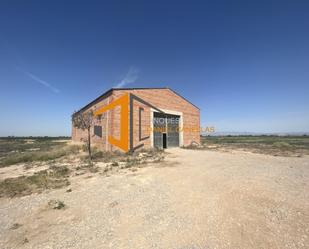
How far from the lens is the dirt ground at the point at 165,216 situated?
134 inches

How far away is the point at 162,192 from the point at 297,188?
5247 millimetres

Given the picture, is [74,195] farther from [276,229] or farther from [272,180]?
[272,180]

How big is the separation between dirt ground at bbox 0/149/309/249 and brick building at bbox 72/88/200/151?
9.28 metres

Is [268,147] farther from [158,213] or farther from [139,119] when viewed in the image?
[158,213]

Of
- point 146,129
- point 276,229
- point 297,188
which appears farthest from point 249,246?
point 146,129

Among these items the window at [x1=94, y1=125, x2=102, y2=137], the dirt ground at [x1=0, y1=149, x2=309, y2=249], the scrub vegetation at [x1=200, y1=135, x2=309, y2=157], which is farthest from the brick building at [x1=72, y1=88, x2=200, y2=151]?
the dirt ground at [x1=0, y1=149, x2=309, y2=249]

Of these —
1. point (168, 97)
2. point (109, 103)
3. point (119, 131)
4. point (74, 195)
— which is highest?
point (168, 97)

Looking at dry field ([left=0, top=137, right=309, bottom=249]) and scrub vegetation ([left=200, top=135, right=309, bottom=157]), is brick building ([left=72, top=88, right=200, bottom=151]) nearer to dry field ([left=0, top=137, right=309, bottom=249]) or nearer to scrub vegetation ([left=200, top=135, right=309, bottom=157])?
scrub vegetation ([left=200, top=135, right=309, bottom=157])

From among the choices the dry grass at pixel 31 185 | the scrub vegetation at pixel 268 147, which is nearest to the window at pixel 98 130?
the dry grass at pixel 31 185

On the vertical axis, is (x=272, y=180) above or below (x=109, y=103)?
below

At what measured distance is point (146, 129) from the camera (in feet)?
60.3

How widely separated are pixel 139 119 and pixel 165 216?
45.1 feet

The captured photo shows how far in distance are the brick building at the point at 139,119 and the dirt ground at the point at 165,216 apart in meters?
9.28

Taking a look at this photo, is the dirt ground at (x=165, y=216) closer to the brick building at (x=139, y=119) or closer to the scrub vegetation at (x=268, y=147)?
the brick building at (x=139, y=119)
